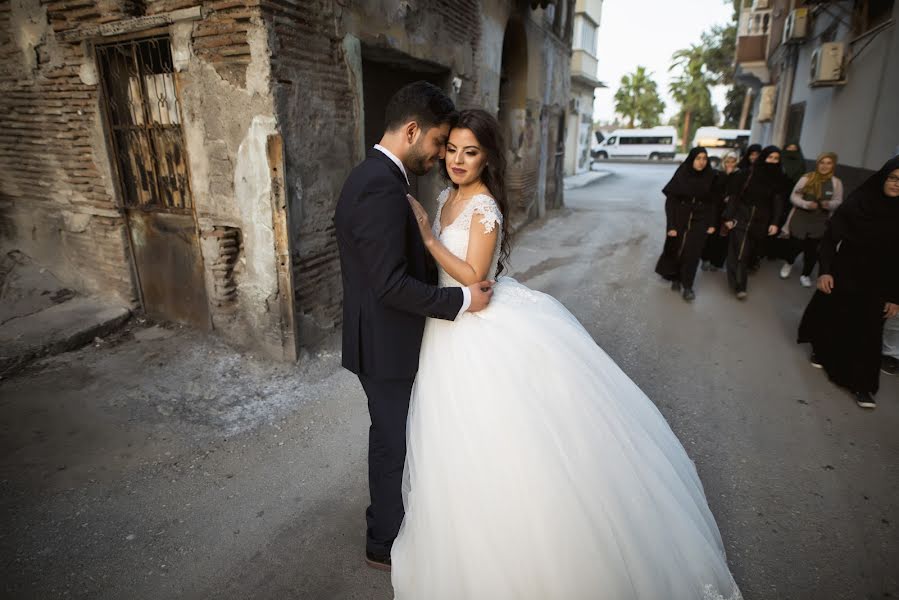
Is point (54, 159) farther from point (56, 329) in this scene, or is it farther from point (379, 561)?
point (379, 561)

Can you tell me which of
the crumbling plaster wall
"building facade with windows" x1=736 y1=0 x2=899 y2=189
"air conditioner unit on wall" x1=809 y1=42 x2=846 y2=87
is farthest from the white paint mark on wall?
"air conditioner unit on wall" x1=809 y1=42 x2=846 y2=87

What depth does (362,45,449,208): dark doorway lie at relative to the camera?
200 inches

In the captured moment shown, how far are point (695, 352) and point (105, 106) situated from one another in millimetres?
5783

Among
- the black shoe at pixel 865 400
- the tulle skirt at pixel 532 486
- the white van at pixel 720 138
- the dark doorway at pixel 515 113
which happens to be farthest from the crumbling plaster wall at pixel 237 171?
the white van at pixel 720 138

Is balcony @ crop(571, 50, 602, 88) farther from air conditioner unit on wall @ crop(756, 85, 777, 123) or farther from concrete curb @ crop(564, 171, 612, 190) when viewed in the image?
air conditioner unit on wall @ crop(756, 85, 777, 123)

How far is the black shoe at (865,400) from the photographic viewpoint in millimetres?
3680

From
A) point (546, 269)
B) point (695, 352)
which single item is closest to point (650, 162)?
point (546, 269)

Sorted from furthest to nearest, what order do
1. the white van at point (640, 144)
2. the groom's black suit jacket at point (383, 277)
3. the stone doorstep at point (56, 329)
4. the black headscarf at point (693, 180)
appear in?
the white van at point (640, 144) < the black headscarf at point (693, 180) < the stone doorstep at point (56, 329) < the groom's black suit jacket at point (383, 277)

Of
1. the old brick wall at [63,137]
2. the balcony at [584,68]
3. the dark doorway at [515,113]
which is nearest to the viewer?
the old brick wall at [63,137]

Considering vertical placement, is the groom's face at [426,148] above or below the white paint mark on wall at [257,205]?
above

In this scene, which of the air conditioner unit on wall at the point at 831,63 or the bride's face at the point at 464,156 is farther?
the air conditioner unit on wall at the point at 831,63

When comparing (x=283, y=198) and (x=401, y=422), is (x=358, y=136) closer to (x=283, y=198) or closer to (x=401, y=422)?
(x=283, y=198)

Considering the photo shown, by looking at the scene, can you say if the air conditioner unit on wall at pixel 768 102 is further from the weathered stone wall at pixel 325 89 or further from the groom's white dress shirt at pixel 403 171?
the groom's white dress shirt at pixel 403 171

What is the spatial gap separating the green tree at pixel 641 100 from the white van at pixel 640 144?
45.8ft
